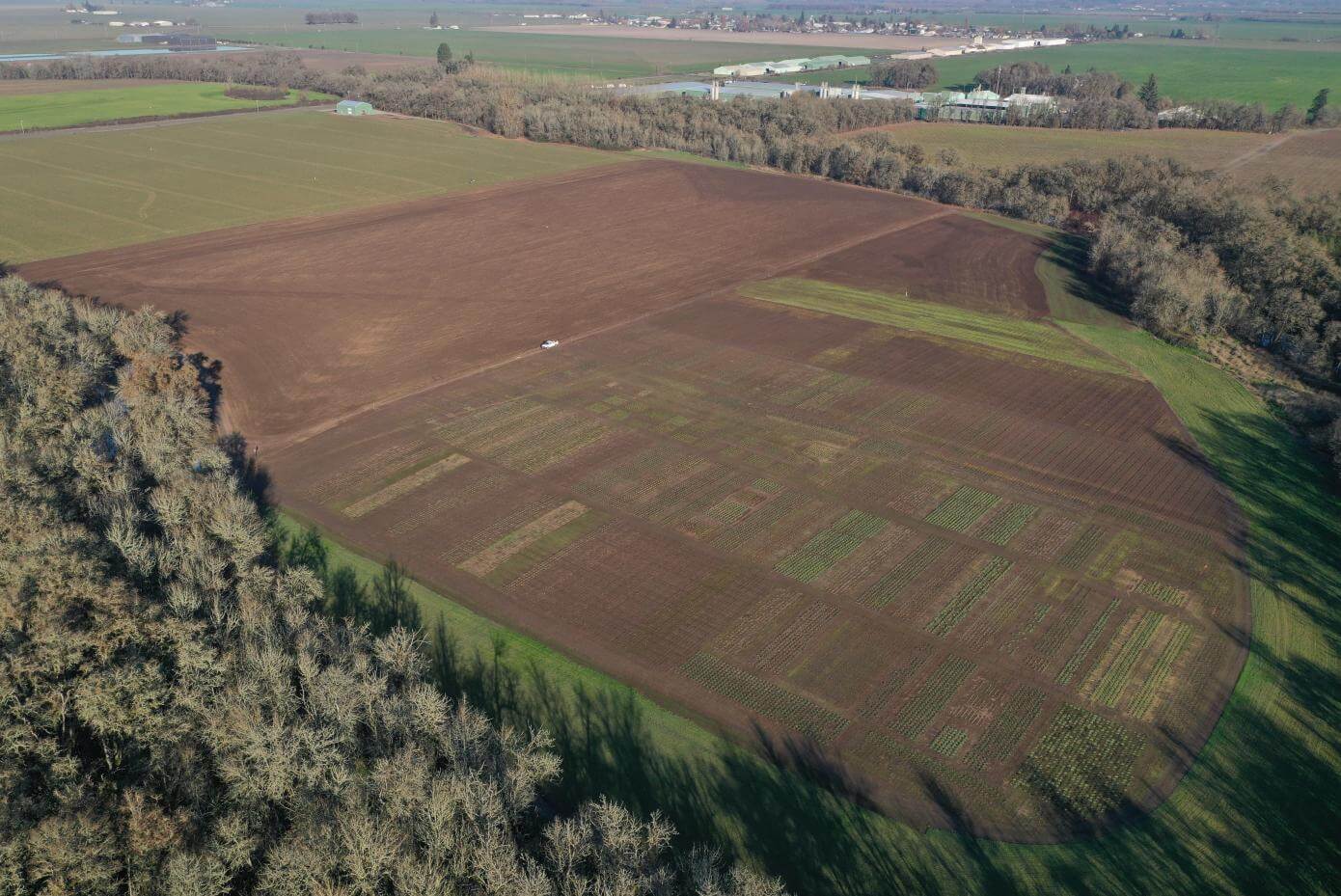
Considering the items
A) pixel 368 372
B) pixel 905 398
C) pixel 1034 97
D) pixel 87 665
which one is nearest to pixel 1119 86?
pixel 1034 97

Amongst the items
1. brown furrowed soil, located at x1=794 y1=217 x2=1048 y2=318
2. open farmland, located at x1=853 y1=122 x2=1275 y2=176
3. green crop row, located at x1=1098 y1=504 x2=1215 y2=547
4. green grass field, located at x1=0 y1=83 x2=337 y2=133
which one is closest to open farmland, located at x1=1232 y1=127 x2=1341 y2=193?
open farmland, located at x1=853 y1=122 x2=1275 y2=176

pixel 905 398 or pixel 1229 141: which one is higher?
pixel 1229 141

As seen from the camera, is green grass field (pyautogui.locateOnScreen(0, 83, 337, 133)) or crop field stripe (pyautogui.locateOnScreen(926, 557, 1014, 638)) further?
green grass field (pyautogui.locateOnScreen(0, 83, 337, 133))

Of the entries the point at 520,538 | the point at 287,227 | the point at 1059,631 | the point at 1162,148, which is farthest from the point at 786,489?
the point at 1162,148

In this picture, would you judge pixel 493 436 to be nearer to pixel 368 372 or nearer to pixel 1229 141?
pixel 368 372

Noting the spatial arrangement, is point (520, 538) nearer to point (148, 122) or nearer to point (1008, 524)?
point (1008, 524)

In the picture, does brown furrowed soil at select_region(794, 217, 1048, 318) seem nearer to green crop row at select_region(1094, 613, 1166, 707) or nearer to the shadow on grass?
green crop row at select_region(1094, 613, 1166, 707)

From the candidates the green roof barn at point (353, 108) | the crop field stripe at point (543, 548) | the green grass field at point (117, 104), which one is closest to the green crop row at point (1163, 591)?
the crop field stripe at point (543, 548)
